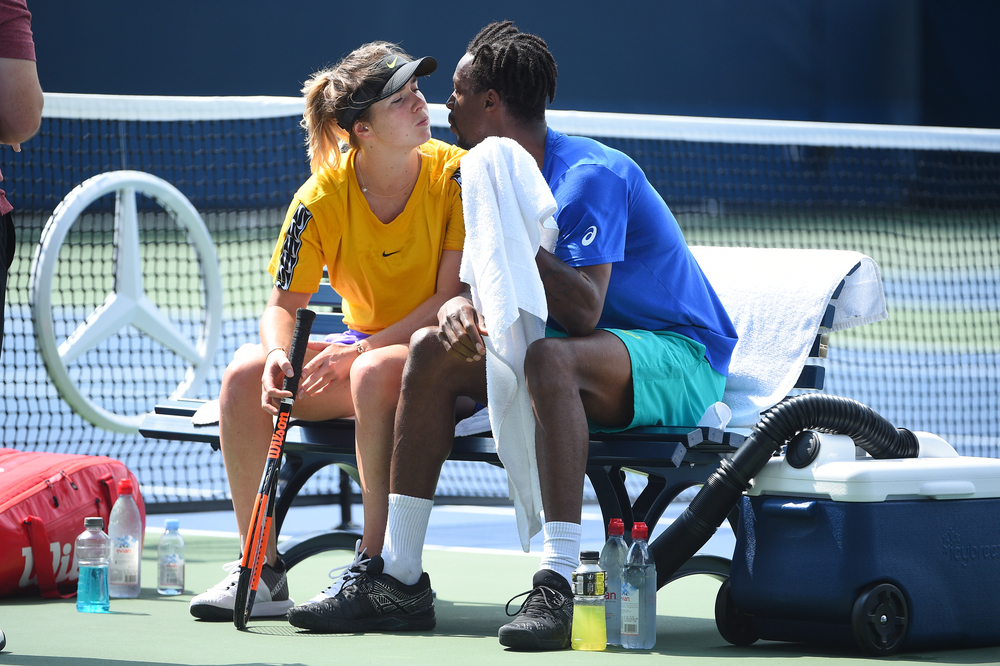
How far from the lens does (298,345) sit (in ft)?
11.6

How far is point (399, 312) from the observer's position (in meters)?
3.92

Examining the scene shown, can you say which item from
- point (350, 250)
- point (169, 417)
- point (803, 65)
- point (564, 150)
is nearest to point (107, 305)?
point (169, 417)

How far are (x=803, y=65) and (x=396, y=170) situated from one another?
70.0 feet

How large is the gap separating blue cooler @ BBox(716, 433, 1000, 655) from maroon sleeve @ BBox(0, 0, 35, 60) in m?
1.99

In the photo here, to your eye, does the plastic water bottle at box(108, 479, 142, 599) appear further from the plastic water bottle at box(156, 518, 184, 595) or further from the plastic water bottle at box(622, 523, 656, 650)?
the plastic water bottle at box(622, 523, 656, 650)

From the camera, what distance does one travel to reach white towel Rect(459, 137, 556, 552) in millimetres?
3318

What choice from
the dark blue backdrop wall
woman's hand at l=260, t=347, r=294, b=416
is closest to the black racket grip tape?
woman's hand at l=260, t=347, r=294, b=416

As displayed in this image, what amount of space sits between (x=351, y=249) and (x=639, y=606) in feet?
4.30

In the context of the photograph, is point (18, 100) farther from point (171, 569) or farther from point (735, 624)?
point (735, 624)

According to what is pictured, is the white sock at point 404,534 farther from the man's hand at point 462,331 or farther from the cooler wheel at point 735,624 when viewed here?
the cooler wheel at point 735,624

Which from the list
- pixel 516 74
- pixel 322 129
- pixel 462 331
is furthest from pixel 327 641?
pixel 516 74

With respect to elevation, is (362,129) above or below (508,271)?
above

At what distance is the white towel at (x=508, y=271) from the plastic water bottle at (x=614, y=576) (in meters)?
0.23

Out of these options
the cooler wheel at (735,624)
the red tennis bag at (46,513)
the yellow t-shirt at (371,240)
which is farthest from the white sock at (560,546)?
the red tennis bag at (46,513)
